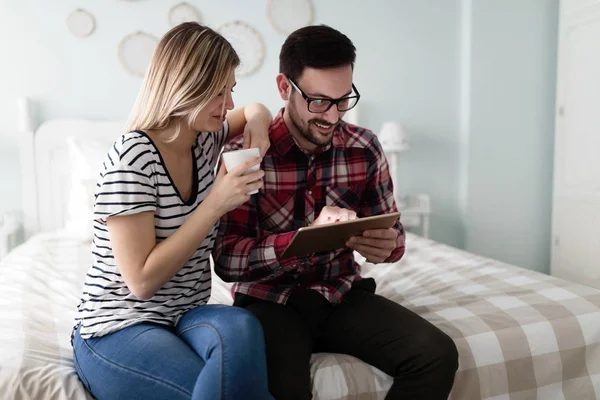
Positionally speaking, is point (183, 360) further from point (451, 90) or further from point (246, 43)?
point (451, 90)

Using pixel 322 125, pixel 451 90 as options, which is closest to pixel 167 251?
pixel 322 125

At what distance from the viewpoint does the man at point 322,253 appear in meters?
1.12

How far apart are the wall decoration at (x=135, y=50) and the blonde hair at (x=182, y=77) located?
1.94m

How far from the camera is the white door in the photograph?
292 centimetres

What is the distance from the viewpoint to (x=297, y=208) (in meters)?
1.38

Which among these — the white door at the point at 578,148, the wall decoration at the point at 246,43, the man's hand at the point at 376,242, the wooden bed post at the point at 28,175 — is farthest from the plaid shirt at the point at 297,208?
→ the white door at the point at 578,148

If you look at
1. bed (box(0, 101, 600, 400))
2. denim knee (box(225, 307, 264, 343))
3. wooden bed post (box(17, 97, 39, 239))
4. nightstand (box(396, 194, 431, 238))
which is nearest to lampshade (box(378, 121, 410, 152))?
nightstand (box(396, 194, 431, 238))

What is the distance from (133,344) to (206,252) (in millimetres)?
276

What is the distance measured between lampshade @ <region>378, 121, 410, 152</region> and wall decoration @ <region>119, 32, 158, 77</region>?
139 centimetres

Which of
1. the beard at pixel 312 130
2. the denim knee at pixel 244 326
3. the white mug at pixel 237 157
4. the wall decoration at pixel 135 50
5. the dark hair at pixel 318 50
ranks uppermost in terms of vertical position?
the wall decoration at pixel 135 50

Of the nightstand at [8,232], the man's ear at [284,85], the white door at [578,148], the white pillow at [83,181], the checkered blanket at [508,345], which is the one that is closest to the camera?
the checkered blanket at [508,345]

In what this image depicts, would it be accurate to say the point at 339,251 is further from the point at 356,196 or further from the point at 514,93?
the point at 514,93

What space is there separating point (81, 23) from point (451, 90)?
221 centimetres

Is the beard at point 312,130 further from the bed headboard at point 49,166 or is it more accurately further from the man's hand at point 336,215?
the bed headboard at point 49,166
